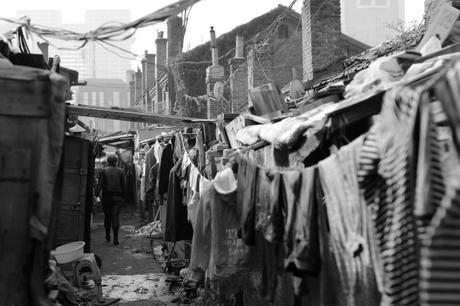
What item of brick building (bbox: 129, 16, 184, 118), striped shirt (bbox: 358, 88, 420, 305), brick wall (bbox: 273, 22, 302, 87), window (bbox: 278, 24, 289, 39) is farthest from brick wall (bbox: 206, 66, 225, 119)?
striped shirt (bbox: 358, 88, 420, 305)

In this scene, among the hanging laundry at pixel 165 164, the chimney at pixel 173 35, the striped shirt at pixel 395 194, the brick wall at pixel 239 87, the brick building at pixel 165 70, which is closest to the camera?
the striped shirt at pixel 395 194

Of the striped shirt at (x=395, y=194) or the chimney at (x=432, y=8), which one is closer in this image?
the striped shirt at (x=395, y=194)

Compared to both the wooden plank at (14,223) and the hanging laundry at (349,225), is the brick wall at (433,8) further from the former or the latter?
the wooden plank at (14,223)

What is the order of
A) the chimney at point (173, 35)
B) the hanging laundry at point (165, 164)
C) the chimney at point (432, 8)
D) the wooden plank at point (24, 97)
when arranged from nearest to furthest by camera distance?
the wooden plank at point (24, 97)
the chimney at point (432, 8)
the hanging laundry at point (165, 164)
the chimney at point (173, 35)

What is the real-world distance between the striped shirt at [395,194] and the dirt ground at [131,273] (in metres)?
6.32

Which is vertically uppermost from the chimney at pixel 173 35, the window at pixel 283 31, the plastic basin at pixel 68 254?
the chimney at pixel 173 35

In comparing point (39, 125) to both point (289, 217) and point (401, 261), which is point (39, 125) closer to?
point (289, 217)

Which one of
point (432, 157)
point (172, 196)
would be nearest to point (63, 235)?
point (172, 196)

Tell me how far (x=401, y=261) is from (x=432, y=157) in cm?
67

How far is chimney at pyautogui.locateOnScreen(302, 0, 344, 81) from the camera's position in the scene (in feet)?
34.4

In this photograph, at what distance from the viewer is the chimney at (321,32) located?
10484 millimetres

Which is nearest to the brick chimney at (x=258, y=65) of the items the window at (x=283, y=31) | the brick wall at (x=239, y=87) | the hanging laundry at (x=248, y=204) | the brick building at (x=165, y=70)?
the brick wall at (x=239, y=87)

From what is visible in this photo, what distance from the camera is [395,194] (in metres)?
2.55

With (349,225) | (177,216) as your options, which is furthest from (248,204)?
(177,216)
